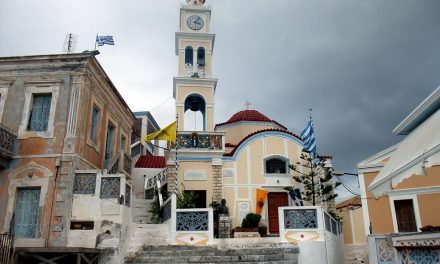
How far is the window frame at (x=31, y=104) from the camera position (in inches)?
504

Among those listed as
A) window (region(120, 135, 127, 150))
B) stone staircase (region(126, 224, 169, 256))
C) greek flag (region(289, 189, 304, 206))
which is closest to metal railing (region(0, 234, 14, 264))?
stone staircase (region(126, 224, 169, 256))

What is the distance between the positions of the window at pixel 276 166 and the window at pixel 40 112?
1039cm

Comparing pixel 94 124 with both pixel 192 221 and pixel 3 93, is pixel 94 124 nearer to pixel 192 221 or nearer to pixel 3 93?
pixel 3 93

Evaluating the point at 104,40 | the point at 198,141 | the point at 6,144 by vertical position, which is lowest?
the point at 6,144

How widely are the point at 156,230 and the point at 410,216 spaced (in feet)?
28.1

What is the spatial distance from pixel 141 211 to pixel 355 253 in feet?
41.0

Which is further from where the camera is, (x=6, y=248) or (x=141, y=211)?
(x=141, y=211)

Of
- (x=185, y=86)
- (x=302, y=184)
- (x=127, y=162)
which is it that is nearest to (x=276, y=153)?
(x=302, y=184)

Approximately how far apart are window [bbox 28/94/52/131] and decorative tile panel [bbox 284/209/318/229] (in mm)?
8668

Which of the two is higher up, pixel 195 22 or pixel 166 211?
pixel 195 22

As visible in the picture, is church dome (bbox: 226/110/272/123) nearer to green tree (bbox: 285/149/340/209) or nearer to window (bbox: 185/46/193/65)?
window (bbox: 185/46/193/65)

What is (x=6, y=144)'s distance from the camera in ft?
40.3

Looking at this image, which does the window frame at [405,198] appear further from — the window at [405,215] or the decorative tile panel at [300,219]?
the decorative tile panel at [300,219]

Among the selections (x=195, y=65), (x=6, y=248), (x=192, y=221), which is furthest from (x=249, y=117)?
(x=6, y=248)
